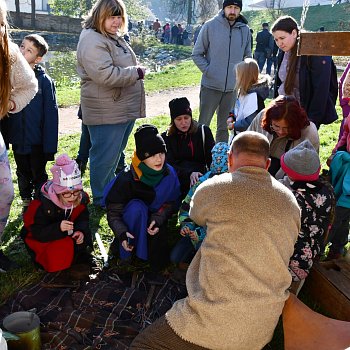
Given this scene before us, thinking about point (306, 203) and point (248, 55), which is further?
point (248, 55)

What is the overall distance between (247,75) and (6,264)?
2.91 meters

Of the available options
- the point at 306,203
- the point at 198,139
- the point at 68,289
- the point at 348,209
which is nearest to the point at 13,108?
the point at 68,289

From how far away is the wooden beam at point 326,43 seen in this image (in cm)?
230

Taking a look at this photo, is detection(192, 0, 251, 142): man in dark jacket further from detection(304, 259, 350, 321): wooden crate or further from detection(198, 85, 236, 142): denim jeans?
detection(304, 259, 350, 321): wooden crate

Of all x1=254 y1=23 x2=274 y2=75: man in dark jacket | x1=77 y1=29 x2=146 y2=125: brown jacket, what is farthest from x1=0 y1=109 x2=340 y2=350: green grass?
x1=254 y1=23 x2=274 y2=75: man in dark jacket

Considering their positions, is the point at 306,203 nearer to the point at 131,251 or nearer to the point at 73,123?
the point at 131,251

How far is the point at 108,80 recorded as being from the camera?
157 inches

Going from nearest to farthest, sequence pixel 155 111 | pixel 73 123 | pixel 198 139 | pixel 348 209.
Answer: pixel 348 209
pixel 198 139
pixel 73 123
pixel 155 111

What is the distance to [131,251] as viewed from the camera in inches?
137

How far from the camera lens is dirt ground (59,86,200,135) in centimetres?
818

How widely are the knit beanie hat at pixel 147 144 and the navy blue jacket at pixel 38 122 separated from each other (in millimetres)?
1163

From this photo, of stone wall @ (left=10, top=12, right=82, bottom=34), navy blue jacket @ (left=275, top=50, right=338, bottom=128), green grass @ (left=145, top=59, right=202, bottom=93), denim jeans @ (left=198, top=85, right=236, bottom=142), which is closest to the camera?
navy blue jacket @ (left=275, top=50, right=338, bottom=128)

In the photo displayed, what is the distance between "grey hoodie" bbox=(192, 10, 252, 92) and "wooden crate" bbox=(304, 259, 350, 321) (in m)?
3.02

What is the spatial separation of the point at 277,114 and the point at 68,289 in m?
2.14
